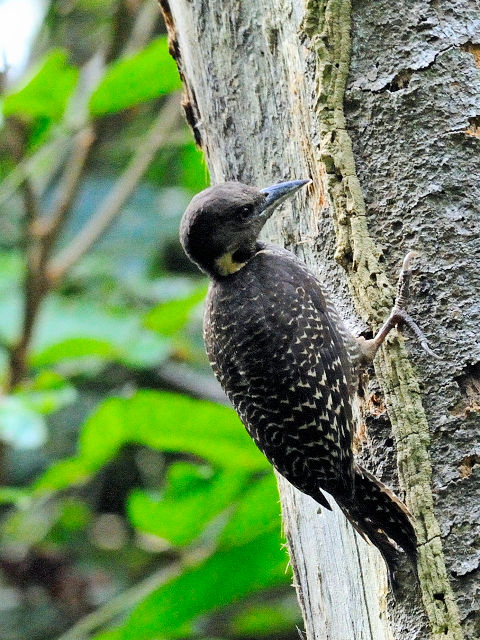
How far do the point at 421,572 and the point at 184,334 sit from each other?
3.53 meters

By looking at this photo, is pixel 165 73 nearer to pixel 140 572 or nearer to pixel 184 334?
pixel 184 334

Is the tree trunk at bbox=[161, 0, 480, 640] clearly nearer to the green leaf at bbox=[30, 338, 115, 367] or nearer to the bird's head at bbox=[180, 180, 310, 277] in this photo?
the bird's head at bbox=[180, 180, 310, 277]

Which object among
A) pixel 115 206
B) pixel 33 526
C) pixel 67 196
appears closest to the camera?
pixel 67 196

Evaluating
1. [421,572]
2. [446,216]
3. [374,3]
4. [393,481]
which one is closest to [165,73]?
[374,3]

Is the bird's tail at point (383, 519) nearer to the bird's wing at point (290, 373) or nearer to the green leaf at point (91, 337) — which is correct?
the bird's wing at point (290, 373)

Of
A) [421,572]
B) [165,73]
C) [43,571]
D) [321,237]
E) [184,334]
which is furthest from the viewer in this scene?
[184,334]

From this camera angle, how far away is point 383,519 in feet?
7.53

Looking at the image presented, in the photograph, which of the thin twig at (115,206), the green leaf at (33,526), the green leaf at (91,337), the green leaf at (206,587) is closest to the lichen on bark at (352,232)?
the green leaf at (206,587)

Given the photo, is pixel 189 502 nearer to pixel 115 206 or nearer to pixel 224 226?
pixel 224 226

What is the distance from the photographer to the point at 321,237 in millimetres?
2674

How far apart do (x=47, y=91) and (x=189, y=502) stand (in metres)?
1.73

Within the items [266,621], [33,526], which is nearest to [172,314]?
[33,526]

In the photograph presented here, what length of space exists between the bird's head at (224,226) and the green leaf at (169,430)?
2.06ft

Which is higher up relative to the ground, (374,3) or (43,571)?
(374,3)
